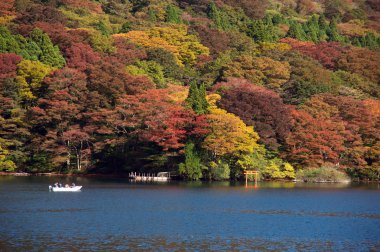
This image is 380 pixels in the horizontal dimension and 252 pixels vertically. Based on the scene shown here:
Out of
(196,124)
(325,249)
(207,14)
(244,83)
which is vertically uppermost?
(207,14)

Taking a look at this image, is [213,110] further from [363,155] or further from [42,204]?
[42,204]

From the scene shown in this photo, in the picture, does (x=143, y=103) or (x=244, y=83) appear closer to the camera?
(x=143, y=103)

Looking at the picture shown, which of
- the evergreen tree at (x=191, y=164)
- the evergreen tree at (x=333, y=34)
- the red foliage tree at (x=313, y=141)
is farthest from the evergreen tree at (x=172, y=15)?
the evergreen tree at (x=191, y=164)

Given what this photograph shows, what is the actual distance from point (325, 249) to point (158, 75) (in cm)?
6615

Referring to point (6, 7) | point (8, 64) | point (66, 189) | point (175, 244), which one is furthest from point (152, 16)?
point (175, 244)

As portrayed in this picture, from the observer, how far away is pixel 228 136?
248 feet

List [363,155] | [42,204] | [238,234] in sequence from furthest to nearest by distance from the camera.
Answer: [363,155], [42,204], [238,234]

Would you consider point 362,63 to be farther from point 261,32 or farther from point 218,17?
point 218,17

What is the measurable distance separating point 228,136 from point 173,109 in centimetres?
705

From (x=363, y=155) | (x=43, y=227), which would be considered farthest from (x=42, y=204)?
(x=363, y=155)

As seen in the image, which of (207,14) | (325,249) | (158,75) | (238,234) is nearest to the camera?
(325,249)

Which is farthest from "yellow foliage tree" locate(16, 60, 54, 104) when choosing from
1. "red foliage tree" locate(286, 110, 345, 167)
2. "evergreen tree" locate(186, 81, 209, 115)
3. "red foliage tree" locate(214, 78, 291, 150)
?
"red foliage tree" locate(286, 110, 345, 167)

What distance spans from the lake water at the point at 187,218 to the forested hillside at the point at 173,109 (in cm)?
888

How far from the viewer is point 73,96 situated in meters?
84.6
